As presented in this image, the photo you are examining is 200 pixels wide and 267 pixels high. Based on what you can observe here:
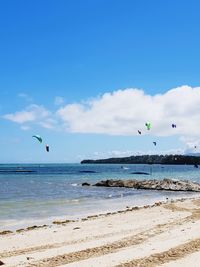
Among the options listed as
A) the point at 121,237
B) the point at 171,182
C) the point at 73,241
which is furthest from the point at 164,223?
the point at 171,182

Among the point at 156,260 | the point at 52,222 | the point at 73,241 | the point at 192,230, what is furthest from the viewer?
the point at 52,222

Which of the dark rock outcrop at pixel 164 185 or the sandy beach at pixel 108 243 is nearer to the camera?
the sandy beach at pixel 108 243

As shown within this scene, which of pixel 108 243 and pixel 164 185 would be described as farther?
pixel 164 185

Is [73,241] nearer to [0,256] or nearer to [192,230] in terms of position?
[0,256]

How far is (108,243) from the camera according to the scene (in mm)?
16219

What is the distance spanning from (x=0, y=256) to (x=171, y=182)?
43.8 m

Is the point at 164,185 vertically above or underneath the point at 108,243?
above

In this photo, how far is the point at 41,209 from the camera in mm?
31312

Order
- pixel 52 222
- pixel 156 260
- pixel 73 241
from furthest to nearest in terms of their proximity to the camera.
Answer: pixel 52 222
pixel 73 241
pixel 156 260

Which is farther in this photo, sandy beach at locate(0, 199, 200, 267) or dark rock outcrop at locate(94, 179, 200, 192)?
dark rock outcrop at locate(94, 179, 200, 192)

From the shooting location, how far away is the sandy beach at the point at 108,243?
13.2m

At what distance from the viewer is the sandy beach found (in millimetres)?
13227

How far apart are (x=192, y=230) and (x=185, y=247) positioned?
3865mm

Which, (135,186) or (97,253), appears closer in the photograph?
(97,253)
